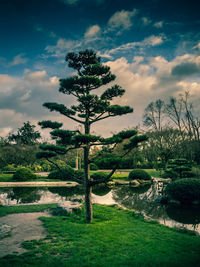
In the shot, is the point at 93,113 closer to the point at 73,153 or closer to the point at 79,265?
the point at 79,265

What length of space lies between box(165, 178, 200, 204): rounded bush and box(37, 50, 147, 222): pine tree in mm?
5838

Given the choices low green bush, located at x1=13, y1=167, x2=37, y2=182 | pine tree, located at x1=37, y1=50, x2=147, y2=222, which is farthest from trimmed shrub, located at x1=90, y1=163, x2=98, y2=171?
pine tree, located at x1=37, y1=50, x2=147, y2=222

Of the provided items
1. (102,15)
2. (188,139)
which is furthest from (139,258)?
(188,139)

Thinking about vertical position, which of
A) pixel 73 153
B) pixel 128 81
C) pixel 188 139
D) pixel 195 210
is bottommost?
pixel 195 210

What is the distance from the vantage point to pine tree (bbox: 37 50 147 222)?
254 inches

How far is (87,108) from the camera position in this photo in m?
7.20

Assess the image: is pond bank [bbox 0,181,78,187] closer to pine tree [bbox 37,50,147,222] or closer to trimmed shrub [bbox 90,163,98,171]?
trimmed shrub [bbox 90,163,98,171]

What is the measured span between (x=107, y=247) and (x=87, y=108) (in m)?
4.81

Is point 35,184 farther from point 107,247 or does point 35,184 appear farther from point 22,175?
point 107,247

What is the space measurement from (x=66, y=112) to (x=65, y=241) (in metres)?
4.46

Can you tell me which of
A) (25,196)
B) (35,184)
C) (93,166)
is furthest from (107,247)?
(93,166)

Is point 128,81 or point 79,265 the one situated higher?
point 128,81

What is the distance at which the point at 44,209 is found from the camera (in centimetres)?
863

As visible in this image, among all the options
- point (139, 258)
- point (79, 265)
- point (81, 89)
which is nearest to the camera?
point (79, 265)
